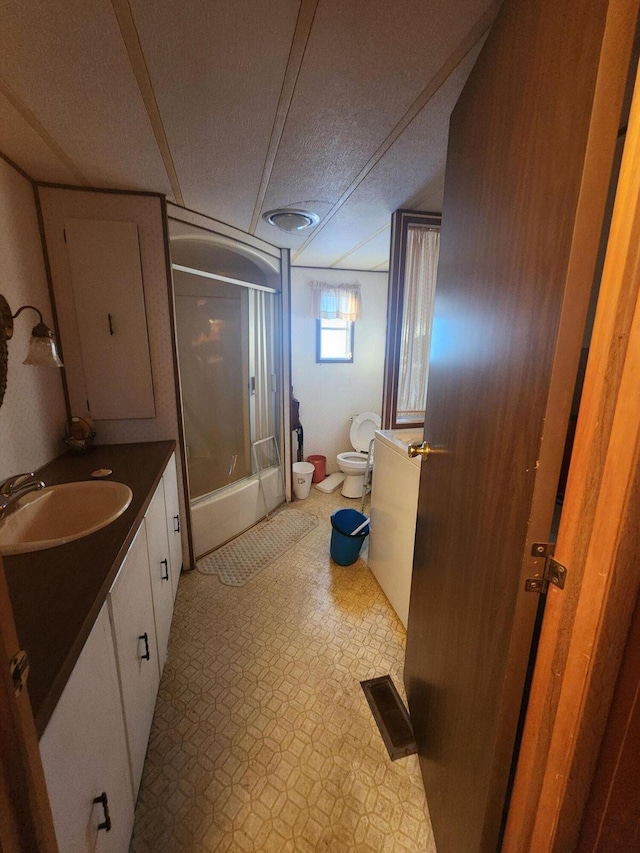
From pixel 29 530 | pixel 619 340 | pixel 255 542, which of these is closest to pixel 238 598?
pixel 255 542

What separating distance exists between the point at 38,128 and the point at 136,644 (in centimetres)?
182

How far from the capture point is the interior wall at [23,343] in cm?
138

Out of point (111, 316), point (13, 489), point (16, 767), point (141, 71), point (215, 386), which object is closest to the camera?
point (16, 767)

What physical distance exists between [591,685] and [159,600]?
149 centimetres

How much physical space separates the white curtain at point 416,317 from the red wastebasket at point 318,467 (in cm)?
163

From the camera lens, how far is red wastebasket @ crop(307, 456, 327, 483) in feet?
12.2

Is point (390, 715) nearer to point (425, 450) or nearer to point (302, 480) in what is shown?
point (425, 450)

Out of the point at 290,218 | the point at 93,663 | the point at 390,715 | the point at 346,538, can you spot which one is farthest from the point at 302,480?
the point at 93,663

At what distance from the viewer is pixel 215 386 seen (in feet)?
9.12

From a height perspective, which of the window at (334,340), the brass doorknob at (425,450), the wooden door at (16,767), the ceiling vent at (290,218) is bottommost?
the wooden door at (16,767)

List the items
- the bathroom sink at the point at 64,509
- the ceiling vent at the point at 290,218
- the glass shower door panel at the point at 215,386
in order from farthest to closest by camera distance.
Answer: the glass shower door panel at the point at 215,386
the ceiling vent at the point at 290,218
the bathroom sink at the point at 64,509

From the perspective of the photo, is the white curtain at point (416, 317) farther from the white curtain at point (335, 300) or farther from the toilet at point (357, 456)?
the white curtain at point (335, 300)

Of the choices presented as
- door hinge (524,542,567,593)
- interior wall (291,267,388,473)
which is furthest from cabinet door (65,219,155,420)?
door hinge (524,542,567,593)

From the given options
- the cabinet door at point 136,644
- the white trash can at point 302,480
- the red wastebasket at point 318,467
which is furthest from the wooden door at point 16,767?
the red wastebasket at point 318,467
